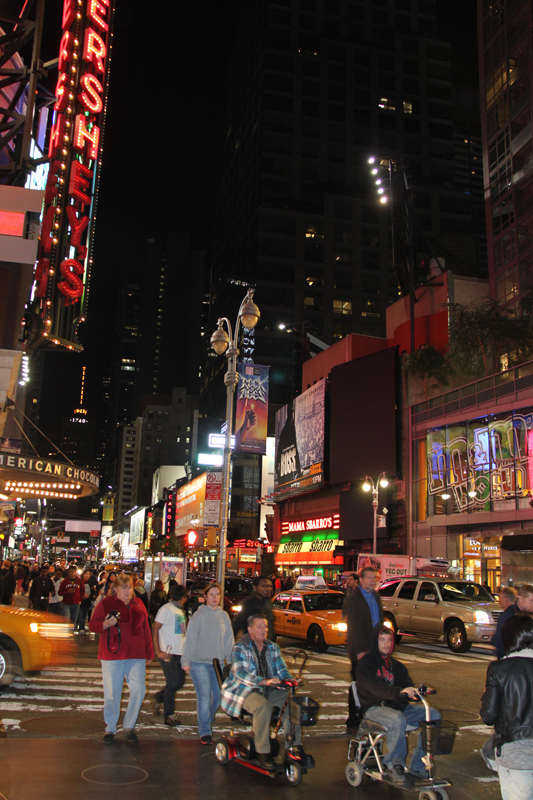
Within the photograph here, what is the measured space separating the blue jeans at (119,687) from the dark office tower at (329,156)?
3226 inches

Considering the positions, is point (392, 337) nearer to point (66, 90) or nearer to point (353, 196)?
point (66, 90)

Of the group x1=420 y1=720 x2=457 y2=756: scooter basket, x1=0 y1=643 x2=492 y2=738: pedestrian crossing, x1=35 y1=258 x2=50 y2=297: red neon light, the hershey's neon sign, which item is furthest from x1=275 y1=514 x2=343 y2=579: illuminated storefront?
x1=420 y1=720 x2=457 y2=756: scooter basket

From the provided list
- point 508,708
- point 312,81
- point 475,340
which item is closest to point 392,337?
point 475,340

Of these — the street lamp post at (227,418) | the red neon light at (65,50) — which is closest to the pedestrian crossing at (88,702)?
the street lamp post at (227,418)

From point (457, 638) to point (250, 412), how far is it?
8.81m

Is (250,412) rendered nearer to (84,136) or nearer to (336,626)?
(336,626)

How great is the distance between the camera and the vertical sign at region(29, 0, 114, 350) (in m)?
24.1

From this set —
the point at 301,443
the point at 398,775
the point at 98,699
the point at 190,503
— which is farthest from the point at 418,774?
the point at 190,503

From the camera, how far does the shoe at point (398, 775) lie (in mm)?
5630

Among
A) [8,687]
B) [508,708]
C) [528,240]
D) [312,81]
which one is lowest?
[8,687]

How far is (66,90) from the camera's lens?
86.2 feet

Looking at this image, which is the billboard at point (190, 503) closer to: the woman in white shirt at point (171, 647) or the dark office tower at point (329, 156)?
the dark office tower at point (329, 156)

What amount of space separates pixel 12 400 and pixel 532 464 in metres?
22.4

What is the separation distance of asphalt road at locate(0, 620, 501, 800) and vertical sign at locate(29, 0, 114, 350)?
16.1 metres
